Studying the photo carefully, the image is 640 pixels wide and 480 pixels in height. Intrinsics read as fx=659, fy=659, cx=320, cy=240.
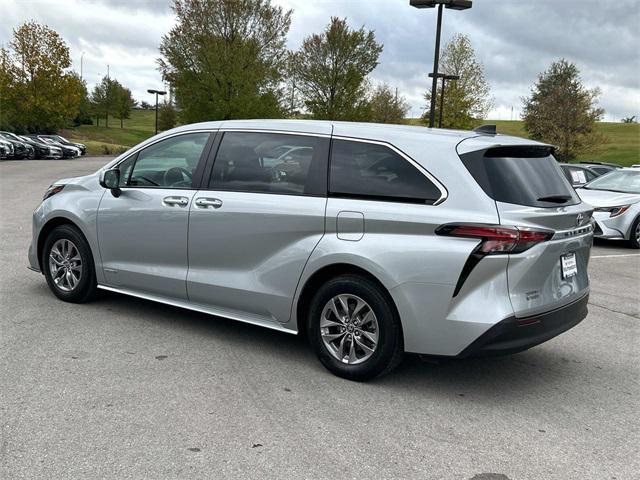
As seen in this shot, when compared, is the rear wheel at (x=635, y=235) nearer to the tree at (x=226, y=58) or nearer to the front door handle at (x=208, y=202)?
the front door handle at (x=208, y=202)

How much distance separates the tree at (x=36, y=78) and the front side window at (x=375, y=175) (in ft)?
185

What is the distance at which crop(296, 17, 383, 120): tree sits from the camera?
4612cm

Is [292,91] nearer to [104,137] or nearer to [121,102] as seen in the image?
[104,137]

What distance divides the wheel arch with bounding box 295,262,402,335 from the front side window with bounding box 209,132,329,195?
1.83ft

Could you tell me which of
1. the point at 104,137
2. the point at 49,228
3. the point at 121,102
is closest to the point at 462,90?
the point at 49,228

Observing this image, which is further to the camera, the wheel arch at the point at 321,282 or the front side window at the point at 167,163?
the front side window at the point at 167,163

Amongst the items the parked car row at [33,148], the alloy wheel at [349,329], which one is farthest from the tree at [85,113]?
the alloy wheel at [349,329]

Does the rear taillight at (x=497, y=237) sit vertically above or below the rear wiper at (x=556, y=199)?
below

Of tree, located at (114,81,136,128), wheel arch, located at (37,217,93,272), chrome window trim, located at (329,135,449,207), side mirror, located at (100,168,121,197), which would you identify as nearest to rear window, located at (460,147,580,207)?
chrome window trim, located at (329,135,449,207)

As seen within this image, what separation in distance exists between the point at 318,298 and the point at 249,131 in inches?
59.7

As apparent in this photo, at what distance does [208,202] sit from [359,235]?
1.39 m

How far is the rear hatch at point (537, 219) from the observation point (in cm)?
402

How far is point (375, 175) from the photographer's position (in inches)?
176

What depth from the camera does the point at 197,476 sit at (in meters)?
3.13
